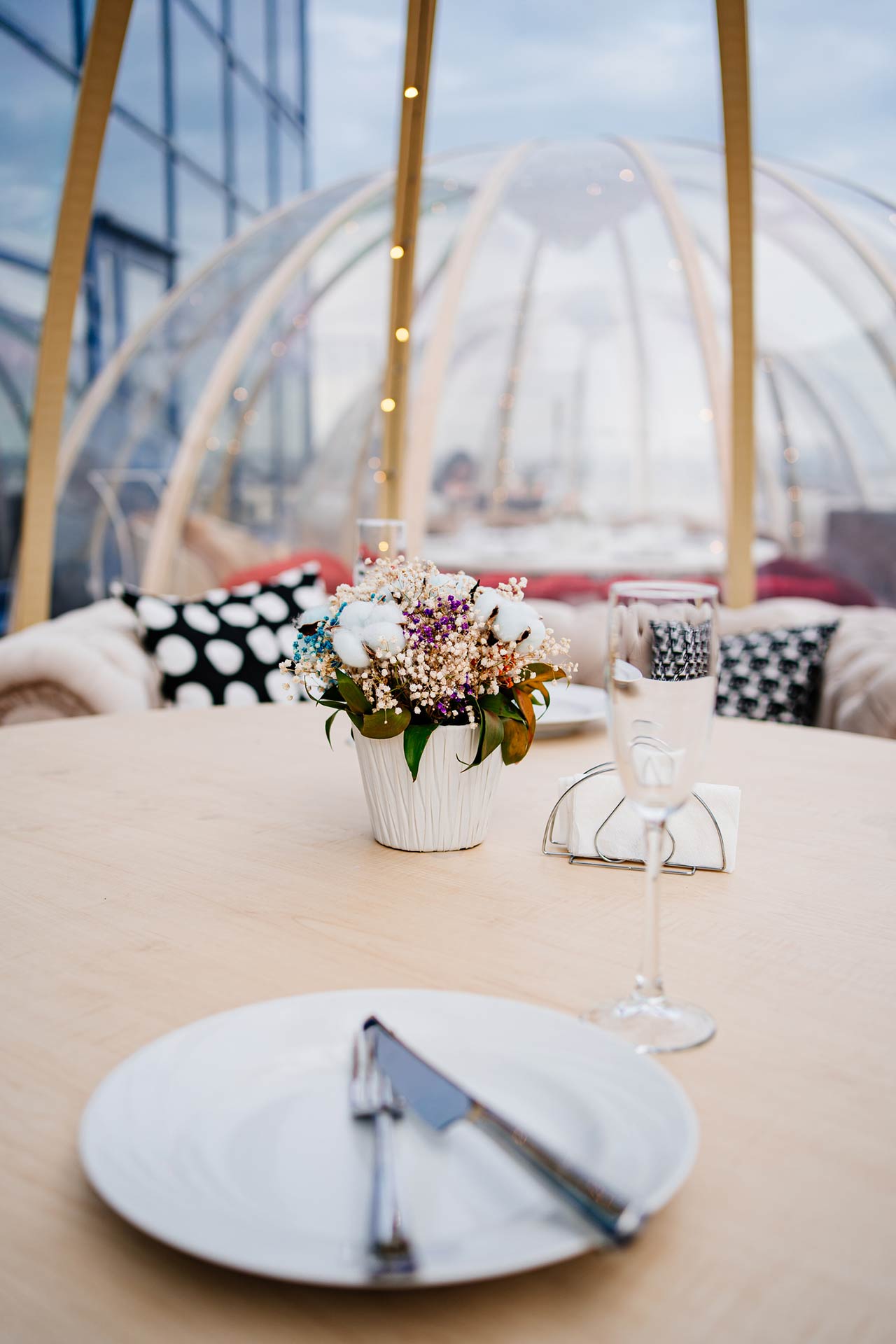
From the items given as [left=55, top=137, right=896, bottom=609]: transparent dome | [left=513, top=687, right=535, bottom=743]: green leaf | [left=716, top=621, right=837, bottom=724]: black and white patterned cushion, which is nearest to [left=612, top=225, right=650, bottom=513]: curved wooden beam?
[left=55, top=137, right=896, bottom=609]: transparent dome

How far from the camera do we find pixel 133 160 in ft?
19.7

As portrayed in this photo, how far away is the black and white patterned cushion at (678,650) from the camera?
0.68m

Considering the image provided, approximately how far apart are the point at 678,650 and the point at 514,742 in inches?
16.9

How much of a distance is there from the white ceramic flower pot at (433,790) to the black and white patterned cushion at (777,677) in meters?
1.80

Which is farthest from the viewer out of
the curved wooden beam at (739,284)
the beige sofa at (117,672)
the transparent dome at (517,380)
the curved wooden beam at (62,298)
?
the transparent dome at (517,380)

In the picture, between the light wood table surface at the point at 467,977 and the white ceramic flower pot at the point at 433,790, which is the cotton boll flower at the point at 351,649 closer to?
the white ceramic flower pot at the point at 433,790

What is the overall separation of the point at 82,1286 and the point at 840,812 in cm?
100

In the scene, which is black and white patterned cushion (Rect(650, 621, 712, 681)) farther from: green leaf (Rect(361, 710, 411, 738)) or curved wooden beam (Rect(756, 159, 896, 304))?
curved wooden beam (Rect(756, 159, 896, 304))

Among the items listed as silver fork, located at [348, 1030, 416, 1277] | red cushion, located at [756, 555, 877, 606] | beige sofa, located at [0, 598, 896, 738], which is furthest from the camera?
red cushion, located at [756, 555, 877, 606]

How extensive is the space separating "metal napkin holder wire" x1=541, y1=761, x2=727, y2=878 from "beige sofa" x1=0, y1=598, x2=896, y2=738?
5.29 ft

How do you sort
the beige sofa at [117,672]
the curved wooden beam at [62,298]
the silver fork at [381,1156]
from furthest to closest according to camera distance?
the curved wooden beam at [62,298] < the beige sofa at [117,672] < the silver fork at [381,1156]

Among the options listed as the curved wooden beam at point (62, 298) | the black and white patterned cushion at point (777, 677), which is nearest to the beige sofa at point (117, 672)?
the black and white patterned cushion at point (777, 677)

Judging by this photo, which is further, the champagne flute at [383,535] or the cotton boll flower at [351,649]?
the champagne flute at [383,535]

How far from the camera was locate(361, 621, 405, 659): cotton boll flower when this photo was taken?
3.29 feet
